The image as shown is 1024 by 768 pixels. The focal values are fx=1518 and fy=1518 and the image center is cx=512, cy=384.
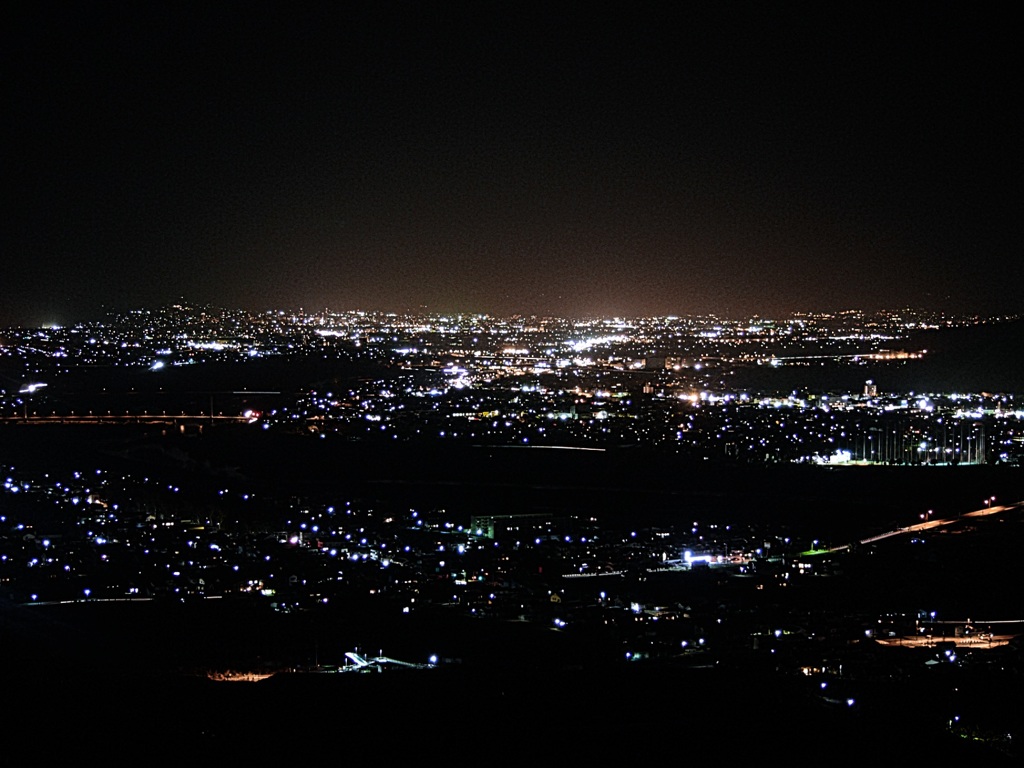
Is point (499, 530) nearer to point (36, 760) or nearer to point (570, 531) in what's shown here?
point (570, 531)

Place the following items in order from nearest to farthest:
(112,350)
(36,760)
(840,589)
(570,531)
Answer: (36,760), (840,589), (570,531), (112,350)

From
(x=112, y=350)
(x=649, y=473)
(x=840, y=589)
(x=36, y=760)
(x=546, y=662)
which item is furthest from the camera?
(x=112, y=350)

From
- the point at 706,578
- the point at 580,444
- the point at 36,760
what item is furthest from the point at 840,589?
the point at 580,444

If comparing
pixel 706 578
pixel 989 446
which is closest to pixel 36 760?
pixel 706 578

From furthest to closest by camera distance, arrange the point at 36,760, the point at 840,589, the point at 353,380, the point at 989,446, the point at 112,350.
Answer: the point at 112,350
the point at 353,380
the point at 989,446
the point at 840,589
the point at 36,760

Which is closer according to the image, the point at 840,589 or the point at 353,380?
the point at 840,589

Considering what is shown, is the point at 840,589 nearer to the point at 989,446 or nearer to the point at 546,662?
the point at 546,662

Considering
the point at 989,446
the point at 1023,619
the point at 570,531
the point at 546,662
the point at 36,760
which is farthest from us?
the point at 989,446

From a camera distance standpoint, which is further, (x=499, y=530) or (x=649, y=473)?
(x=649, y=473)
